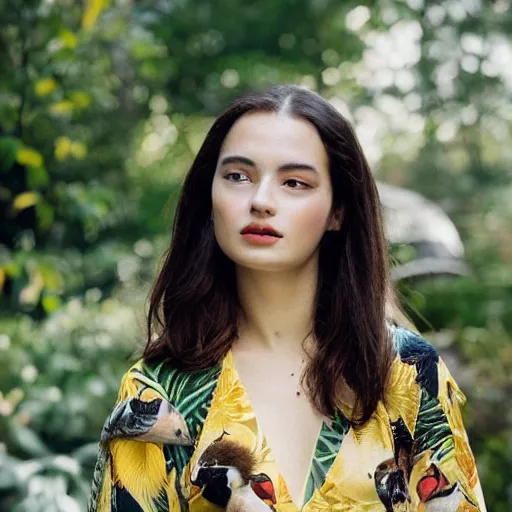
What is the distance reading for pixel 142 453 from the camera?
4.99 feet

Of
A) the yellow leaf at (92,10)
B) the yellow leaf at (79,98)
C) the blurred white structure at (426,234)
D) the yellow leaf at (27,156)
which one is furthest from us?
the blurred white structure at (426,234)

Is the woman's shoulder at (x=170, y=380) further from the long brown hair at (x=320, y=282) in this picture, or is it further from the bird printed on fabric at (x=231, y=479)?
the bird printed on fabric at (x=231, y=479)

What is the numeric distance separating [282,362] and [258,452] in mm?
A: 200

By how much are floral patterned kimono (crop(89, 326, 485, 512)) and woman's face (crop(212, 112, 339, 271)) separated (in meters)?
0.24

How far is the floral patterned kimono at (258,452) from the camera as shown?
4.77ft

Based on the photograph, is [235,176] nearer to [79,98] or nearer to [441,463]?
[441,463]

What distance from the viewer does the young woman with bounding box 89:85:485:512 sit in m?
1.48

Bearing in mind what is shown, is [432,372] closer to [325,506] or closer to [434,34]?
[325,506]

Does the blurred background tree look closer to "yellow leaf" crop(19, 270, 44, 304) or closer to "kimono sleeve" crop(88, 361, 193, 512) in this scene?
"yellow leaf" crop(19, 270, 44, 304)

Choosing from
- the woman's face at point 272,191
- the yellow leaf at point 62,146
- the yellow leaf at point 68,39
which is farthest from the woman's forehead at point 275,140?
the yellow leaf at point 62,146

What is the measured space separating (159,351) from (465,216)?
9.24 meters

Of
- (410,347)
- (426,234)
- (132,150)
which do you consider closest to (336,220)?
(410,347)

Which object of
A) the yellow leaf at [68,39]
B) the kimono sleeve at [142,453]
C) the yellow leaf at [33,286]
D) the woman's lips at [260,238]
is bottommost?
the yellow leaf at [33,286]

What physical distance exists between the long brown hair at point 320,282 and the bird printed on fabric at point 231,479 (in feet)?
0.56
